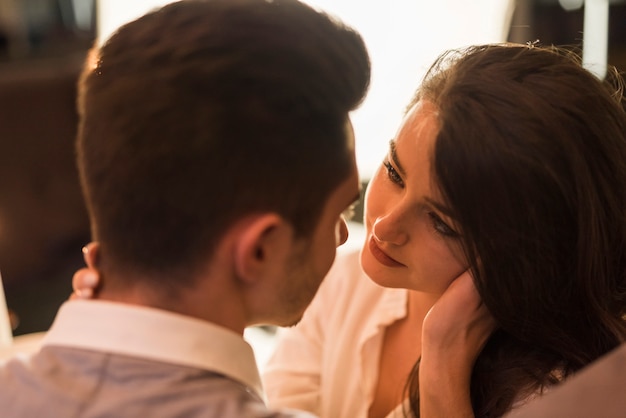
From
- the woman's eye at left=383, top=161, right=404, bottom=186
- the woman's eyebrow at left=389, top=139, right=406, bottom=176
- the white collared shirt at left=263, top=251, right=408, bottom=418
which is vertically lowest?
the white collared shirt at left=263, top=251, right=408, bottom=418

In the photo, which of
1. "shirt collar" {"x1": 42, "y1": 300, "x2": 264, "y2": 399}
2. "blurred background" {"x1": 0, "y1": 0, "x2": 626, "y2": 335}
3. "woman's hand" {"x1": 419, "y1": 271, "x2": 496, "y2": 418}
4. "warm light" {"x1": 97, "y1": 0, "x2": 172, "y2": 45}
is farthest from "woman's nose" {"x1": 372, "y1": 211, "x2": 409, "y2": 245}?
"warm light" {"x1": 97, "y1": 0, "x2": 172, "y2": 45}

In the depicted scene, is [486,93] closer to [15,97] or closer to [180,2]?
[180,2]

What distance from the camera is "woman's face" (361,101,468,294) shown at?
1.07 m

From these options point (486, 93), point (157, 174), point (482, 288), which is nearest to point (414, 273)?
point (482, 288)

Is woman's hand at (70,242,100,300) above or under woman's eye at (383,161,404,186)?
above

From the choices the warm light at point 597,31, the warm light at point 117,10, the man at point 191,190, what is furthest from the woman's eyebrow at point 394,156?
the warm light at point 117,10

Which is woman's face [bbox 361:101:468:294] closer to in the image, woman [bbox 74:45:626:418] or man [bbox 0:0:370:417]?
woman [bbox 74:45:626:418]

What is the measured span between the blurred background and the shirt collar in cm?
140

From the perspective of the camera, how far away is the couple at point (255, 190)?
0.66 m

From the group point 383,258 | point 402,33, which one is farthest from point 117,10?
point 383,258

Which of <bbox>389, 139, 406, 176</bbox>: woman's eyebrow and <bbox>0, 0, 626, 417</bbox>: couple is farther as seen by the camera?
<bbox>389, 139, 406, 176</bbox>: woman's eyebrow

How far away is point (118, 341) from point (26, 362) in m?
0.09

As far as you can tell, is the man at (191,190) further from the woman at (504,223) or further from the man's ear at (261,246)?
the woman at (504,223)

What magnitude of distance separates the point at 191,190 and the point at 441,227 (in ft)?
1.65
